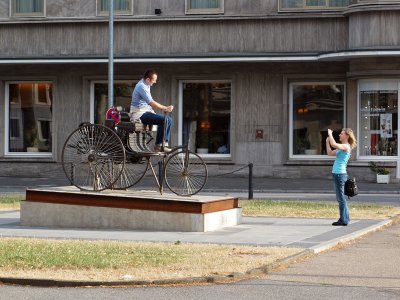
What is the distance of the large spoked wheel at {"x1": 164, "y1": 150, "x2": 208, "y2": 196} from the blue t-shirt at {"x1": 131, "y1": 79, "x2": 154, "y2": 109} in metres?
1.07

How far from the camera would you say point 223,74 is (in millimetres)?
37969

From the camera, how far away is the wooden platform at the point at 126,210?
18266 mm

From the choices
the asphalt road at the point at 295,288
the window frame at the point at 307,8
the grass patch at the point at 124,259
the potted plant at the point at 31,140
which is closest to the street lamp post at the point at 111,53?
the potted plant at the point at 31,140

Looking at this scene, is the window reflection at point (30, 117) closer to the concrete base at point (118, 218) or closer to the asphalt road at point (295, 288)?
the concrete base at point (118, 218)

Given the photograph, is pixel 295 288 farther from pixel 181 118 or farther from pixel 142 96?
pixel 181 118

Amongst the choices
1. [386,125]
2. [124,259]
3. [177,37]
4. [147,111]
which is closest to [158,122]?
[147,111]

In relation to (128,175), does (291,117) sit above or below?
above

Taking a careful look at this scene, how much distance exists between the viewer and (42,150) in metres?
40.1

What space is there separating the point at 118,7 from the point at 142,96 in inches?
772

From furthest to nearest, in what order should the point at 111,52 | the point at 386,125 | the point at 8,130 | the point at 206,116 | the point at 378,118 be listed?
the point at 8,130
the point at 206,116
the point at 378,118
the point at 386,125
the point at 111,52

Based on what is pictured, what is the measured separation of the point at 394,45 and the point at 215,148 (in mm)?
7558

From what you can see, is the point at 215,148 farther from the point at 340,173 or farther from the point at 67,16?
the point at 340,173

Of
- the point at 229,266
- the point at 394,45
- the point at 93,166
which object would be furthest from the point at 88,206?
the point at 394,45

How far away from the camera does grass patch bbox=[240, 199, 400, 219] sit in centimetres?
2211
